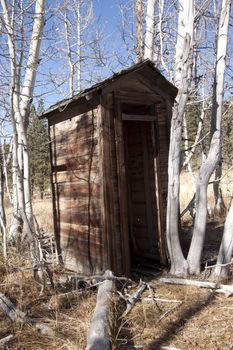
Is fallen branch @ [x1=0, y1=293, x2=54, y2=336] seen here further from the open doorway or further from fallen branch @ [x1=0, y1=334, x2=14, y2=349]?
the open doorway

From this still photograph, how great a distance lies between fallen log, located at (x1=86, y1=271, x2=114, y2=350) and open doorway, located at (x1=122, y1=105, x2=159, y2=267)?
234 cm

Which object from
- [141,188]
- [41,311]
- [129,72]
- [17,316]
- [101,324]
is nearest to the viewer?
[101,324]

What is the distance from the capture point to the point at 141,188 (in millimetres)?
7500

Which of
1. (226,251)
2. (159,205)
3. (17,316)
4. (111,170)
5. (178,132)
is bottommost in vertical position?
(17,316)

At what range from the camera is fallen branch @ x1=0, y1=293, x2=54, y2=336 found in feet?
13.1

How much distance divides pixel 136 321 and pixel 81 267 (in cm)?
230

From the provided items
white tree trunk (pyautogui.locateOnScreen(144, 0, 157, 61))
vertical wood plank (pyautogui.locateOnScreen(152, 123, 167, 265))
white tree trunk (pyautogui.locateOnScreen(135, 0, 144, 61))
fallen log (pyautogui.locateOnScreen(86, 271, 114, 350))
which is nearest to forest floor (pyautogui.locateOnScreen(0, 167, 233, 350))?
fallen log (pyautogui.locateOnScreen(86, 271, 114, 350))

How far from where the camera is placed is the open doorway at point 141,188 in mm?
7102

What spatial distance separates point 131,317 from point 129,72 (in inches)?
143

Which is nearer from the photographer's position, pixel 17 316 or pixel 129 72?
pixel 17 316

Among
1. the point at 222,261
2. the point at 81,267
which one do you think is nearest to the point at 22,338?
the point at 81,267

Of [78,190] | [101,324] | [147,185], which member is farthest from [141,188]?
[101,324]

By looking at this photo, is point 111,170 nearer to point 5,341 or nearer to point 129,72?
point 129,72

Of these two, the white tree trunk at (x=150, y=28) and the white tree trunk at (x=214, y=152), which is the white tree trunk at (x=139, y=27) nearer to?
the white tree trunk at (x=150, y=28)
